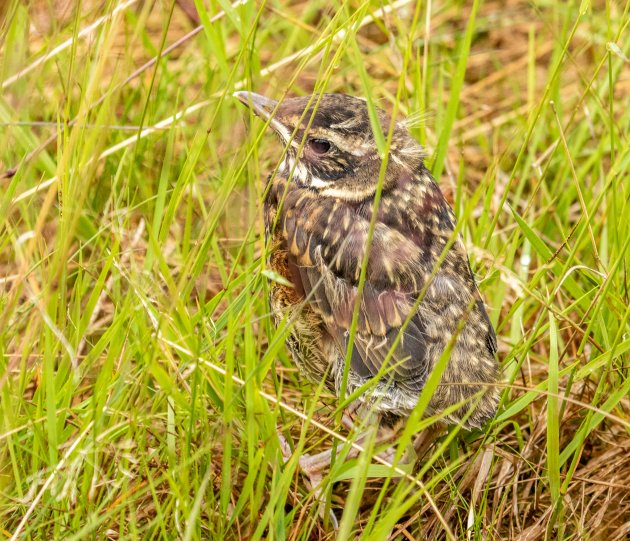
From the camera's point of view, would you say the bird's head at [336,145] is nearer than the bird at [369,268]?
No

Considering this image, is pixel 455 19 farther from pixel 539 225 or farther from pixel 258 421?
pixel 258 421

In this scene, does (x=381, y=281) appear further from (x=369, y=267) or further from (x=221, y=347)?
(x=221, y=347)

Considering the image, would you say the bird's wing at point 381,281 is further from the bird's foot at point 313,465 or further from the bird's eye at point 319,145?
the bird's foot at point 313,465

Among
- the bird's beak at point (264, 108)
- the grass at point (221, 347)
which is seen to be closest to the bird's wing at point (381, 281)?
the grass at point (221, 347)

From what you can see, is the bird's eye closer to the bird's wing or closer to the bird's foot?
the bird's wing

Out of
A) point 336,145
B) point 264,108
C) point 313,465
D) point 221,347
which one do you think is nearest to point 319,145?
point 336,145

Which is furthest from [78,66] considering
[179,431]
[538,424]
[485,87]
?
[485,87]

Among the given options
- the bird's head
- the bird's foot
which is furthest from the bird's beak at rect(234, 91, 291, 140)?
the bird's foot
